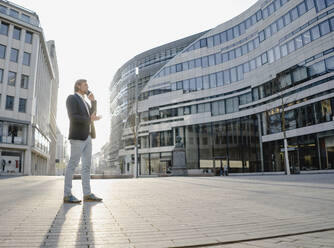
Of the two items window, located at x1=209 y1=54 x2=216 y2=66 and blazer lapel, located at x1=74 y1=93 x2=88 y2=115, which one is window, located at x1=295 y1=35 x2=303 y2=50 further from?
blazer lapel, located at x1=74 y1=93 x2=88 y2=115

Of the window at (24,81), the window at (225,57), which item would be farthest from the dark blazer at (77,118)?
the window at (225,57)

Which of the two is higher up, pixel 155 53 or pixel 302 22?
pixel 155 53

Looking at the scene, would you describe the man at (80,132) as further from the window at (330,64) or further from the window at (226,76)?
the window at (226,76)

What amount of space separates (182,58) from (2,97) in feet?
86.0

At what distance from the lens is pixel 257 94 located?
113ft

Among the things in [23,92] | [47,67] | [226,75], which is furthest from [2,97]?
[226,75]

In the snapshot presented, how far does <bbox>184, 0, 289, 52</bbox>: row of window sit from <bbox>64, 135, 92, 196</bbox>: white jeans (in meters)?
33.3

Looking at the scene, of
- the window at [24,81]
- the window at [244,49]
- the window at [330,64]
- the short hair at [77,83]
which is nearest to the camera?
the short hair at [77,83]

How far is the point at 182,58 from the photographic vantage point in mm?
43969

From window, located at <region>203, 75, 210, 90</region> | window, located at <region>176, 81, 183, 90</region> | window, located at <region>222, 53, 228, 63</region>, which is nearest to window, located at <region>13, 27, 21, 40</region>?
window, located at <region>176, 81, 183, 90</region>

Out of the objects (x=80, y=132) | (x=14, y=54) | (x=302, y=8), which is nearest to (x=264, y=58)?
(x=302, y=8)

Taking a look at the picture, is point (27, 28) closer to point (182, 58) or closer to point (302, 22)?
point (182, 58)

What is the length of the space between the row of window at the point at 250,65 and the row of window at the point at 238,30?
2.93 m

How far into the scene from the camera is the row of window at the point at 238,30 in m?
32.8
